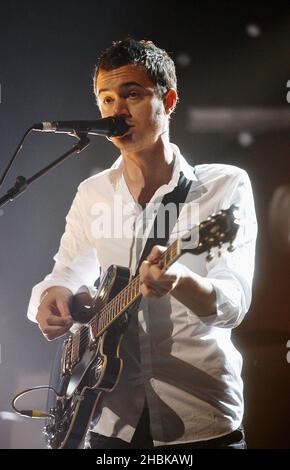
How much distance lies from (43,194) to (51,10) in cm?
101

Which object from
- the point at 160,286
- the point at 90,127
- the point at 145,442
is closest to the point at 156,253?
the point at 160,286

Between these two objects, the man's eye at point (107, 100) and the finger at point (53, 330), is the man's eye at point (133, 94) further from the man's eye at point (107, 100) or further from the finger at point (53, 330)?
the finger at point (53, 330)

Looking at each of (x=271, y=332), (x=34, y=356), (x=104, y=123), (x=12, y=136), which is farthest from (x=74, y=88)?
(x=271, y=332)

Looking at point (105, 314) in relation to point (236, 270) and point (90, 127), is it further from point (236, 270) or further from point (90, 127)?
point (90, 127)

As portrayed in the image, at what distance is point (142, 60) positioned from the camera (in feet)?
6.72

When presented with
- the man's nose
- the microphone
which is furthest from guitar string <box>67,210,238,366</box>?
the man's nose

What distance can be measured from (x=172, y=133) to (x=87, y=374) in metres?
1.47

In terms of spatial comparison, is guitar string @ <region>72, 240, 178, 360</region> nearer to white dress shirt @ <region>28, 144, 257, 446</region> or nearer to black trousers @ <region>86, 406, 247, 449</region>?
white dress shirt @ <region>28, 144, 257, 446</region>

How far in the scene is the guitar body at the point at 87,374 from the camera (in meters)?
Answer: 1.74

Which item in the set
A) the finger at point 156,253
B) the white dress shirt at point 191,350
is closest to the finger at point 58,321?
the white dress shirt at point 191,350

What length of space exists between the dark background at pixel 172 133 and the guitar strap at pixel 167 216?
0.95 m

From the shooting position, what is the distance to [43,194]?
2957 millimetres

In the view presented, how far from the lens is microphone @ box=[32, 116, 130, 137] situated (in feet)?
5.80

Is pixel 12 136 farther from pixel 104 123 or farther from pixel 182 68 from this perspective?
pixel 104 123
